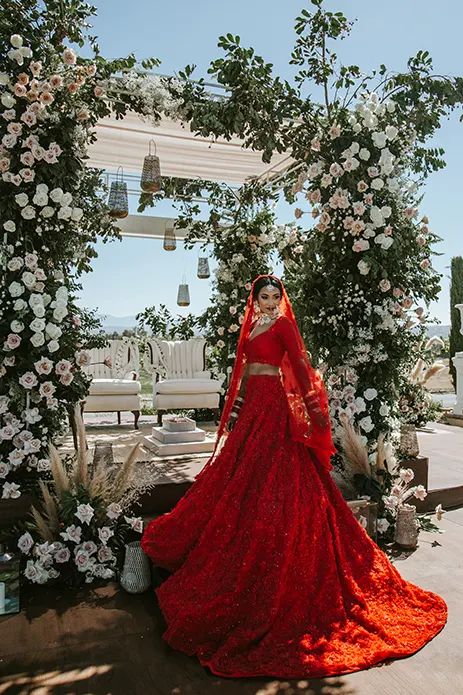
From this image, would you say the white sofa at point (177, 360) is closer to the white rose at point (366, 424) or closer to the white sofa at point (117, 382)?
the white sofa at point (117, 382)

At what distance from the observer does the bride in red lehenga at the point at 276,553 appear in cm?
252

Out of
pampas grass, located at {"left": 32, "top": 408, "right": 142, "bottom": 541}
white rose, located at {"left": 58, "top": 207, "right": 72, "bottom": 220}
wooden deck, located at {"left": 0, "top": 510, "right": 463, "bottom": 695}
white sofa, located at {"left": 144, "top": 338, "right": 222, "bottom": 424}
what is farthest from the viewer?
white sofa, located at {"left": 144, "top": 338, "right": 222, "bottom": 424}

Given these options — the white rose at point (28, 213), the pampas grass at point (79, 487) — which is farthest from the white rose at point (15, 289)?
the pampas grass at point (79, 487)

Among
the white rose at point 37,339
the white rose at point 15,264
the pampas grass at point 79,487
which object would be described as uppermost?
the white rose at point 15,264

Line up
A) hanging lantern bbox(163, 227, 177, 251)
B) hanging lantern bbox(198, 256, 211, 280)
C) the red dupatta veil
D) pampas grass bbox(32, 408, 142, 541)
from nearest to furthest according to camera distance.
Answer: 1. the red dupatta veil
2. pampas grass bbox(32, 408, 142, 541)
3. hanging lantern bbox(163, 227, 177, 251)
4. hanging lantern bbox(198, 256, 211, 280)

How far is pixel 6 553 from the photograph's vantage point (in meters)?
3.30

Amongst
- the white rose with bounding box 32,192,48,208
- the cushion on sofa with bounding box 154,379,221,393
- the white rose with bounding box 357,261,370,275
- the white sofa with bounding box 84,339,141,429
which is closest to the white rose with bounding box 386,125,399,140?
the white rose with bounding box 357,261,370,275

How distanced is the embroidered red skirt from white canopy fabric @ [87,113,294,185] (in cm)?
298

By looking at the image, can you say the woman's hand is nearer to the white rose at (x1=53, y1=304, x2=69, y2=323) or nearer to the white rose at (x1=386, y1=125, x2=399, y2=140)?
the white rose at (x1=53, y1=304, x2=69, y2=323)

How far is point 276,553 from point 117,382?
416cm

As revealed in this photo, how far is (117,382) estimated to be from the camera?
21.6 ft

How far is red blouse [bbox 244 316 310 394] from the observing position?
3.13 meters

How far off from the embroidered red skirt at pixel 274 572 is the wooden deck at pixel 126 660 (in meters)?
0.06

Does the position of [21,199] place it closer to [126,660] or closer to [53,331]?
[53,331]
